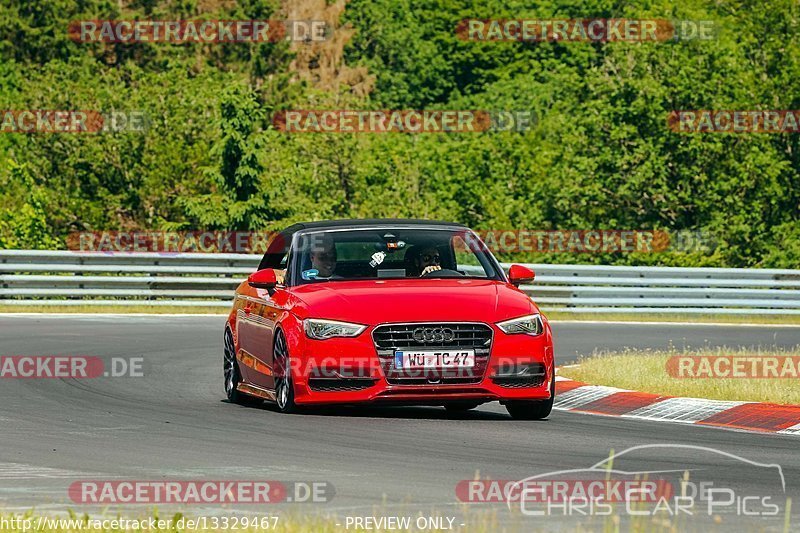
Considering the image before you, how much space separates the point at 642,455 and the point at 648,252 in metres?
33.4

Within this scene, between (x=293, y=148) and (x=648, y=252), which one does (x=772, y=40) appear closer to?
(x=648, y=252)

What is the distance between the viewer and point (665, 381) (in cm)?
1565

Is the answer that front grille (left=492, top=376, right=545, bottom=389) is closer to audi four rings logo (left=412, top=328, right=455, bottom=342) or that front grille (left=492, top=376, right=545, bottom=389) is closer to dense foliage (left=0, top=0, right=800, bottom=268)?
audi four rings logo (left=412, top=328, right=455, bottom=342)

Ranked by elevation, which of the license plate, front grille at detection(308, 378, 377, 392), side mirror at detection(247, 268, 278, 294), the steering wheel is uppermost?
the steering wheel

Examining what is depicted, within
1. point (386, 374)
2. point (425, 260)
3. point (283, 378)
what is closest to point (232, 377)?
point (283, 378)

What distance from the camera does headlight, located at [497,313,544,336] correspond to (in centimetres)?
1234

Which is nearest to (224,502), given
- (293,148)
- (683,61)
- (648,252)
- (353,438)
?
(353,438)

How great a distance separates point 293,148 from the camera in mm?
53875

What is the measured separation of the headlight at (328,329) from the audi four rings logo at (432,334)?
38cm

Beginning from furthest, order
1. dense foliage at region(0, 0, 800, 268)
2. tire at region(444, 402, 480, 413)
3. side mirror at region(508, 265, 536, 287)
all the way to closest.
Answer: dense foliage at region(0, 0, 800, 268) → tire at region(444, 402, 480, 413) → side mirror at region(508, 265, 536, 287)

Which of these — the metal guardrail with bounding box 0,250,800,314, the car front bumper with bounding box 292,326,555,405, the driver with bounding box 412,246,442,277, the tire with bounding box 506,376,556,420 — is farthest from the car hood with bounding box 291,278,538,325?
the metal guardrail with bounding box 0,250,800,314

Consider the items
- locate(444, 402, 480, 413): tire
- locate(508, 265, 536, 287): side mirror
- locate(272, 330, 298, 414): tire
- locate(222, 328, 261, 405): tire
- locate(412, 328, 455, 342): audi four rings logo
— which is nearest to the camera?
locate(412, 328, 455, 342): audi four rings logo

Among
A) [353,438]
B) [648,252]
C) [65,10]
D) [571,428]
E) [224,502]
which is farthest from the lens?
[65,10]

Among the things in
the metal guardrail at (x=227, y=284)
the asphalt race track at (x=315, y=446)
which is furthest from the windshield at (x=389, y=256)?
the metal guardrail at (x=227, y=284)
